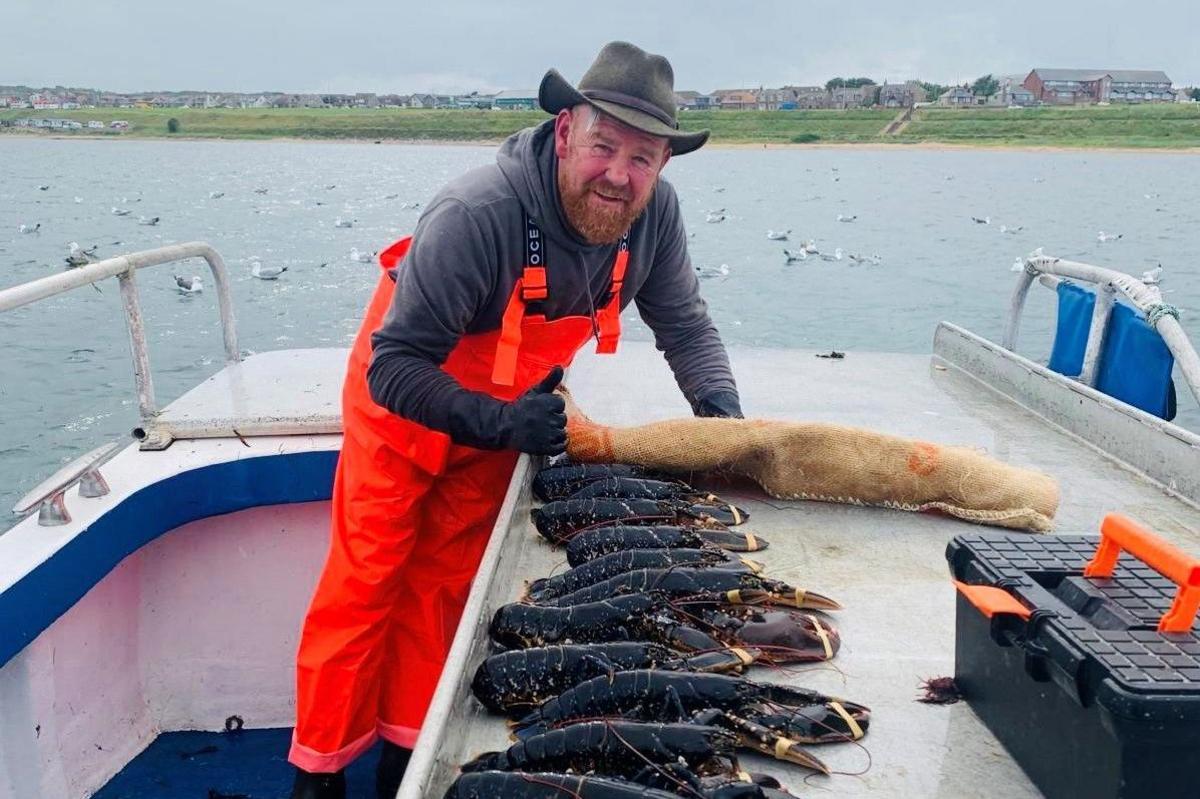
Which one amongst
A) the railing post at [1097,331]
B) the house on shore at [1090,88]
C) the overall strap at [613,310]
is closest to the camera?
the overall strap at [613,310]

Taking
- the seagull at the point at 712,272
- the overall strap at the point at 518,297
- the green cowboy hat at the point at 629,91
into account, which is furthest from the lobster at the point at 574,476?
the seagull at the point at 712,272

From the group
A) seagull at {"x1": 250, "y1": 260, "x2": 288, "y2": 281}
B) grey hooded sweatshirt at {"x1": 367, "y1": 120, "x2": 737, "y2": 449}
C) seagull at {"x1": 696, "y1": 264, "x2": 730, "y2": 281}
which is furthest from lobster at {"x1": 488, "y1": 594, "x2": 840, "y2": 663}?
seagull at {"x1": 696, "y1": 264, "x2": 730, "y2": 281}

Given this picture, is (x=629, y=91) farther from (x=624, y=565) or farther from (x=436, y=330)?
(x=624, y=565)

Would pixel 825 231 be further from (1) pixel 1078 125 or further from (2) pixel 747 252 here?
(1) pixel 1078 125

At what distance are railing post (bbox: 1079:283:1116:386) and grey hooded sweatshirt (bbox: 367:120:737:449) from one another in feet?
9.66

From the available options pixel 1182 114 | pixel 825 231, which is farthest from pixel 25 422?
pixel 1182 114

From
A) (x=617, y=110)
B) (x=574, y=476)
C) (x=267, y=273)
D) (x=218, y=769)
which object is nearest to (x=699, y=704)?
(x=574, y=476)

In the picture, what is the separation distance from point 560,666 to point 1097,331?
4.09 meters

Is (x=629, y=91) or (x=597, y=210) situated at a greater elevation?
(x=629, y=91)

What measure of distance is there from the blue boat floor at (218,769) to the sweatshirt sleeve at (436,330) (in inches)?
87.1

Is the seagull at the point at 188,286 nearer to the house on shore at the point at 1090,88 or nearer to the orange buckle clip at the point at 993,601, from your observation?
the orange buckle clip at the point at 993,601

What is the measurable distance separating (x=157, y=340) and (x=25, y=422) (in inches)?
194

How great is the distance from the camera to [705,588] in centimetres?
284

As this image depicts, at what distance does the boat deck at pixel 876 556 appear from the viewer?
215 cm
